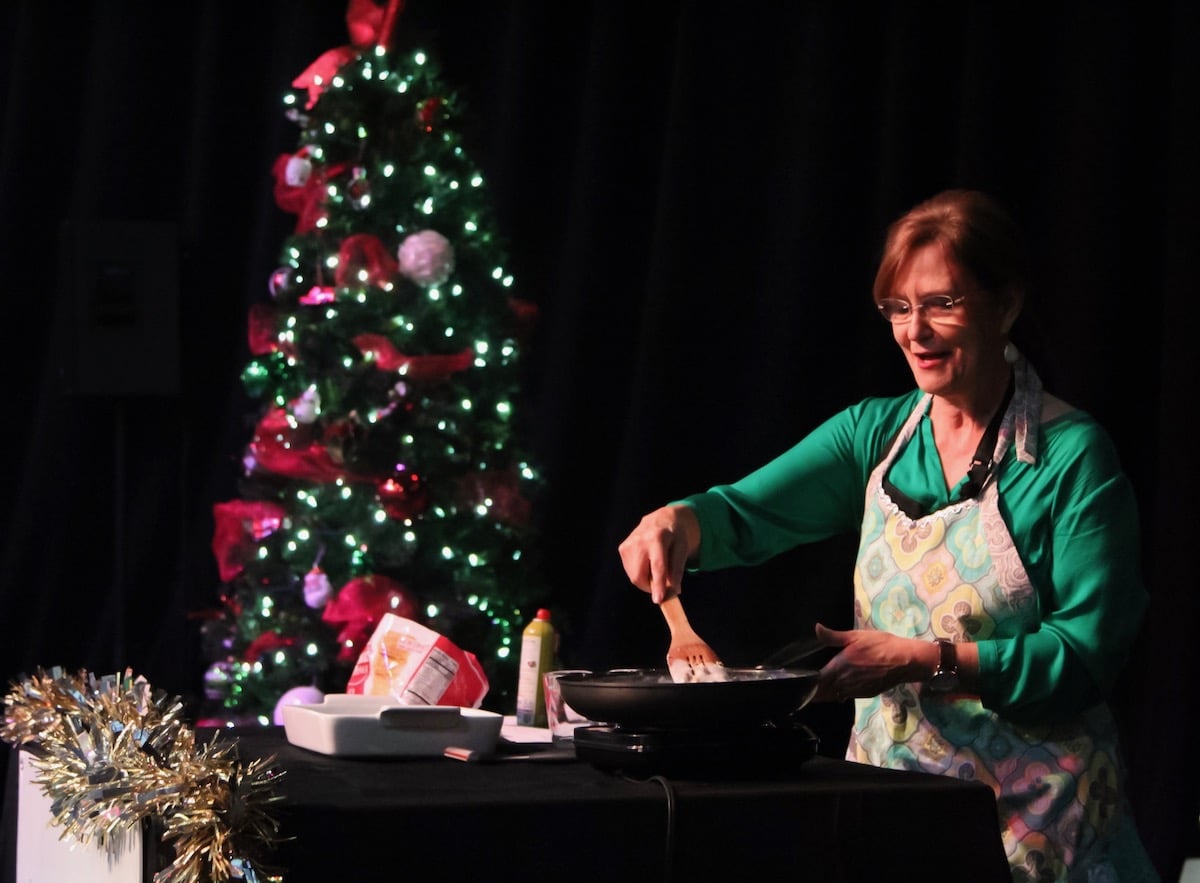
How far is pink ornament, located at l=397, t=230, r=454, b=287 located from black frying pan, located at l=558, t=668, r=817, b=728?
231 centimetres

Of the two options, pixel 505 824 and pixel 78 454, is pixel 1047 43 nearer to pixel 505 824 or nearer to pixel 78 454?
pixel 78 454

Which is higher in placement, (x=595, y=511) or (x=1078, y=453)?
(x=1078, y=453)

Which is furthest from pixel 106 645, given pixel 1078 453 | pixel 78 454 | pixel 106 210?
pixel 1078 453

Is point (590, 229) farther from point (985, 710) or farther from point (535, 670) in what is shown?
point (985, 710)

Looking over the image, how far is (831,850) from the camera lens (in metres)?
1.30

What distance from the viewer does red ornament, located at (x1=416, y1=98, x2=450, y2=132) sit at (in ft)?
12.2

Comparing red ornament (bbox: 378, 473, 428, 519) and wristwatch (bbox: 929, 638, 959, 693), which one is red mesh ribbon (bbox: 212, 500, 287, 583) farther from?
wristwatch (bbox: 929, 638, 959, 693)

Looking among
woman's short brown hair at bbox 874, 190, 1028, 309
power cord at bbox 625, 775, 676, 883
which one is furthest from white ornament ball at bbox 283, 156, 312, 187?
power cord at bbox 625, 775, 676, 883

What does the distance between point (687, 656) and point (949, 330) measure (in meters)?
0.67

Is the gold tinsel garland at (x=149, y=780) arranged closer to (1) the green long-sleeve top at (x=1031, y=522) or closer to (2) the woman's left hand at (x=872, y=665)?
(2) the woman's left hand at (x=872, y=665)

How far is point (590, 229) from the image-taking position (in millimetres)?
4383

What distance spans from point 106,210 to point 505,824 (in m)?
3.59

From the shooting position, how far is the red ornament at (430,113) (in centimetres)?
372

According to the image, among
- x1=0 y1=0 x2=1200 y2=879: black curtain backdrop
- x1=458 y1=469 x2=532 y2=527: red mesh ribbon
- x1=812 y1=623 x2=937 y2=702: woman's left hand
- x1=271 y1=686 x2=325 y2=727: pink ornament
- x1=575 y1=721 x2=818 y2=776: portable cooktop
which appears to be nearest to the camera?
x1=575 y1=721 x2=818 y2=776: portable cooktop
